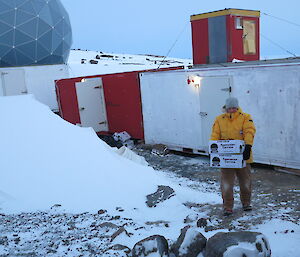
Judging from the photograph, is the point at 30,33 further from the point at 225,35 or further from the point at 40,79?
the point at 225,35

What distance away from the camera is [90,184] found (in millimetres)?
6215

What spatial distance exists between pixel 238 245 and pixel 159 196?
248cm

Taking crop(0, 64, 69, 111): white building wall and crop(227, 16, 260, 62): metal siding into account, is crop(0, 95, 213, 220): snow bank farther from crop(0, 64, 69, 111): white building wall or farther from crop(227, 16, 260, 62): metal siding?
crop(0, 64, 69, 111): white building wall

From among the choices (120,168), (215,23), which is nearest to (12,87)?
(215,23)

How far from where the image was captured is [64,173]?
6.38 meters

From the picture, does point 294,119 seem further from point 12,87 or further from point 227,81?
point 12,87

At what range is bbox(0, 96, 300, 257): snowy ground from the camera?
14.9 ft

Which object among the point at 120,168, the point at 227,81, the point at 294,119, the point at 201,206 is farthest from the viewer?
the point at 227,81

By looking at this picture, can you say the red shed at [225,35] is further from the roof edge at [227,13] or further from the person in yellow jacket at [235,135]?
the person in yellow jacket at [235,135]

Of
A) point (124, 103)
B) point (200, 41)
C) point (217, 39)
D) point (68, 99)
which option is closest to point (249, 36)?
point (217, 39)

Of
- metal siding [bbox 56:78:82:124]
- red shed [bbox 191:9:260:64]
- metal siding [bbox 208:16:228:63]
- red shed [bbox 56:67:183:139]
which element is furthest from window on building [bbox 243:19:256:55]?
metal siding [bbox 56:78:82:124]

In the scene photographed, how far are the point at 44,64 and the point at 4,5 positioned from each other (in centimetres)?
347

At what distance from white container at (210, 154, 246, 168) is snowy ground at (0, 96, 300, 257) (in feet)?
2.64

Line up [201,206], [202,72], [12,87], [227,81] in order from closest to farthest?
[201,206] < [227,81] < [202,72] < [12,87]
